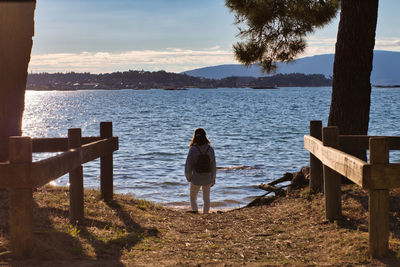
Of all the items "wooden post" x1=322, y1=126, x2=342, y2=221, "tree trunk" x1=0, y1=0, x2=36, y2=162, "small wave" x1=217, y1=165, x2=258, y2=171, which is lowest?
"small wave" x1=217, y1=165, x2=258, y2=171

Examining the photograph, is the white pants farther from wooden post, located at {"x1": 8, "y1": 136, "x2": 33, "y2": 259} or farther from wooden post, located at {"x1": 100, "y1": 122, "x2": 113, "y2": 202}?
wooden post, located at {"x1": 8, "y1": 136, "x2": 33, "y2": 259}

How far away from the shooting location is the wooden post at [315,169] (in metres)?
8.74

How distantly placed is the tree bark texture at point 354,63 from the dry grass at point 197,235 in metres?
1.49

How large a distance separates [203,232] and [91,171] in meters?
12.6

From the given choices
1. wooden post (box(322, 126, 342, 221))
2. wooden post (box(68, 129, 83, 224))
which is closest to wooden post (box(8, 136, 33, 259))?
wooden post (box(68, 129, 83, 224))

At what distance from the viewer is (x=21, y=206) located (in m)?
5.02

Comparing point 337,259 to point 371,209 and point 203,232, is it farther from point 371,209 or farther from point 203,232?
point 203,232

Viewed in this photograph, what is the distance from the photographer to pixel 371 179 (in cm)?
505

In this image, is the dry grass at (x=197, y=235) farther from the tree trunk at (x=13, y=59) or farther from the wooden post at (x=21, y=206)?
the tree trunk at (x=13, y=59)

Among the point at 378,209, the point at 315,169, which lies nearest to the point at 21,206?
the point at 378,209

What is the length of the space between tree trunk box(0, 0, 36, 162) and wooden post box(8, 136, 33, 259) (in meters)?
3.33

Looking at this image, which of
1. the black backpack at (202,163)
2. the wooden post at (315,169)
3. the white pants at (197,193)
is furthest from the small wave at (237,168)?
the wooden post at (315,169)

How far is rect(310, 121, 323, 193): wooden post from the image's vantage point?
28.7ft

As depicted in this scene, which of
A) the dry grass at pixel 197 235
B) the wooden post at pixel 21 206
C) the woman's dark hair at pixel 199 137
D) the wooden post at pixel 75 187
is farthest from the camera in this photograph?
the woman's dark hair at pixel 199 137
